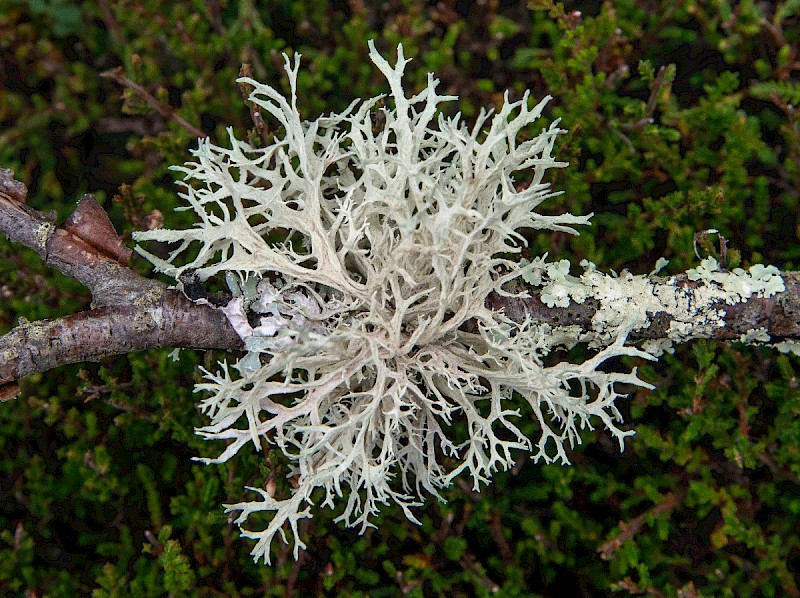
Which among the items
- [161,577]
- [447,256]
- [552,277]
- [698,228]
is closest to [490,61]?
[698,228]

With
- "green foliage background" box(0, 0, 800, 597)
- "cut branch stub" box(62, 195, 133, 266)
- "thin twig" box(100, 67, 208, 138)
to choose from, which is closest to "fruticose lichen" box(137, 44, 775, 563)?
"cut branch stub" box(62, 195, 133, 266)

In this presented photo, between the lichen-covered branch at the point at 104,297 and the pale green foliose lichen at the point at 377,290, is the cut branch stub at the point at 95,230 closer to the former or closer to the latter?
the lichen-covered branch at the point at 104,297

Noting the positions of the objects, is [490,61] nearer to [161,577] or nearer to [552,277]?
[552,277]

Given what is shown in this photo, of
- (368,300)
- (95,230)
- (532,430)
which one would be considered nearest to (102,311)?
(95,230)

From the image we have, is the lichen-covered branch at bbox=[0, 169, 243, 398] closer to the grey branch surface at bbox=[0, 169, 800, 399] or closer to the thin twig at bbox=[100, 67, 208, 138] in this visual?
the grey branch surface at bbox=[0, 169, 800, 399]

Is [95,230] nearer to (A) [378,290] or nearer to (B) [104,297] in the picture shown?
(B) [104,297]

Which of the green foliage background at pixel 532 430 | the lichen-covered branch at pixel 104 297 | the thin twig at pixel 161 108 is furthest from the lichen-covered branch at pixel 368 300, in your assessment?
the thin twig at pixel 161 108
